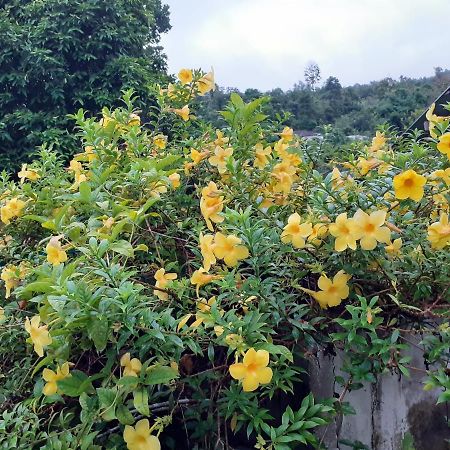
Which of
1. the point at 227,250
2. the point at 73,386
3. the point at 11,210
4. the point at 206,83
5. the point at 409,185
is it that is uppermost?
the point at 206,83

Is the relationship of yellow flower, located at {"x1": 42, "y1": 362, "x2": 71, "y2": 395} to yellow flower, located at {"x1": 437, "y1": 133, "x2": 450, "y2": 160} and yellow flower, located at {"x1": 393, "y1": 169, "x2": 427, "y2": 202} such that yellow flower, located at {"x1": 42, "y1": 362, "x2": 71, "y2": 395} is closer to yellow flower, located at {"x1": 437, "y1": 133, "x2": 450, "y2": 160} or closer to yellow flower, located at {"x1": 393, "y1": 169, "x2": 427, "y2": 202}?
yellow flower, located at {"x1": 393, "y1": 169, "x2": 427, "y2": 202}

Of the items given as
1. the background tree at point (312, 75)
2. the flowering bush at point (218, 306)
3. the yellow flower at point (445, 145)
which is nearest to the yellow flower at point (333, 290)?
the flowering bush at point (218, 306)

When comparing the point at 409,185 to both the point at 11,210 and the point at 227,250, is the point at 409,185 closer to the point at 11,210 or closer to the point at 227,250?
the point at 227,250

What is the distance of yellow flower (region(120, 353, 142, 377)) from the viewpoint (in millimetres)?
1049

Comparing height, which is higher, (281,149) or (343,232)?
(281,149)

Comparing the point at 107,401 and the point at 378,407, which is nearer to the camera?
the point at 107,401

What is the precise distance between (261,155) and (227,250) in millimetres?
590

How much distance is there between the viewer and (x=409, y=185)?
1.13 m

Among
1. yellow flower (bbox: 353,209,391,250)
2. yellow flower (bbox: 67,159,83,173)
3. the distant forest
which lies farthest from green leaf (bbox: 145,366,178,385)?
the distant forest

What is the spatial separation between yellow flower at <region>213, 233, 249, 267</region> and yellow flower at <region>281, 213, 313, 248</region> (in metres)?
0.11

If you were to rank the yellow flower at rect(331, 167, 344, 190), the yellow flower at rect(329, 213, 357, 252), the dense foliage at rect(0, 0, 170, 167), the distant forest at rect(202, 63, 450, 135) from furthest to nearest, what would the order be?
the distant forest at rect(202, 63, 450, 135) < the dense foliage at rect(0, 0, 170, 167) < the yellow flower at rect(331, 167, 344, 190) < the yellow flower at rect(329, 213, 357, 252)

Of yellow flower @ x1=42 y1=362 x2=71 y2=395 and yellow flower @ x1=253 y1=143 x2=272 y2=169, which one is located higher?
yellow flower @ x1=253 y1=143 x2=272 y2=169

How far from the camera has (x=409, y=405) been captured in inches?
54.6

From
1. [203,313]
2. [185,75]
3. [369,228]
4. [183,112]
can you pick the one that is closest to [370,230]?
[369,228]
